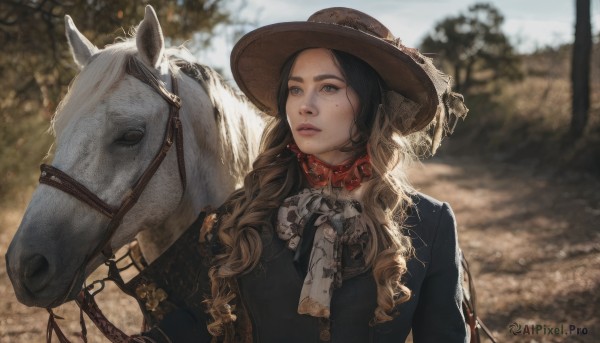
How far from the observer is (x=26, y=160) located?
7.31m

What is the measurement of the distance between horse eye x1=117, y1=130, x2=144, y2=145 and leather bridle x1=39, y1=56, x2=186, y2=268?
11 cm

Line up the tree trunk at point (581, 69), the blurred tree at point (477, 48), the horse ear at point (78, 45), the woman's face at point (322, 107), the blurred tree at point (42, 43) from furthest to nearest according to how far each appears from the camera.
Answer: the blurred tree at point (477, 48)
the tree trunk at point (581, 69)
the blurred tree at point (42, 43)
the horse ear at point (78, 45)
the woman's face at point (322, 107)

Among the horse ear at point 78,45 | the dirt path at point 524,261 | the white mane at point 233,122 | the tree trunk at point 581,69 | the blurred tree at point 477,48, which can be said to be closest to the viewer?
the horse ear at point 78,45

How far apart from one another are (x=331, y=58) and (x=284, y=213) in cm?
56

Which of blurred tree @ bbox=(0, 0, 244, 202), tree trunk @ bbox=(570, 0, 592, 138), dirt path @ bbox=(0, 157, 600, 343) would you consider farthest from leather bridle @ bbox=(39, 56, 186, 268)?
tree trunk @ bbox=(570, 0, 592, 138)

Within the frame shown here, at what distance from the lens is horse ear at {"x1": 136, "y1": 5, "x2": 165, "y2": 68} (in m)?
1.84

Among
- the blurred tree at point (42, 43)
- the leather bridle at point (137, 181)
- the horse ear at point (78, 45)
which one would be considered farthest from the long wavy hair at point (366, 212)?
the blurred tree at point (42, 43)

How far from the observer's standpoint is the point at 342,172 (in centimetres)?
168

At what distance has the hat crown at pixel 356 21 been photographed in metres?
1.66

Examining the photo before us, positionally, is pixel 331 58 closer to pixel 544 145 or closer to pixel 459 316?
pixel 459 316

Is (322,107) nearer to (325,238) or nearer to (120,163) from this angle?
(325,238)

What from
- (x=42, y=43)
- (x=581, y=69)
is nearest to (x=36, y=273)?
(x=42, y=43)

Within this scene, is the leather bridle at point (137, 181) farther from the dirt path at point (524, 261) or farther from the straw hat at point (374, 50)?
the dirt path at point (524, 261)

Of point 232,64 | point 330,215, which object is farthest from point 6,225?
point 330,215
